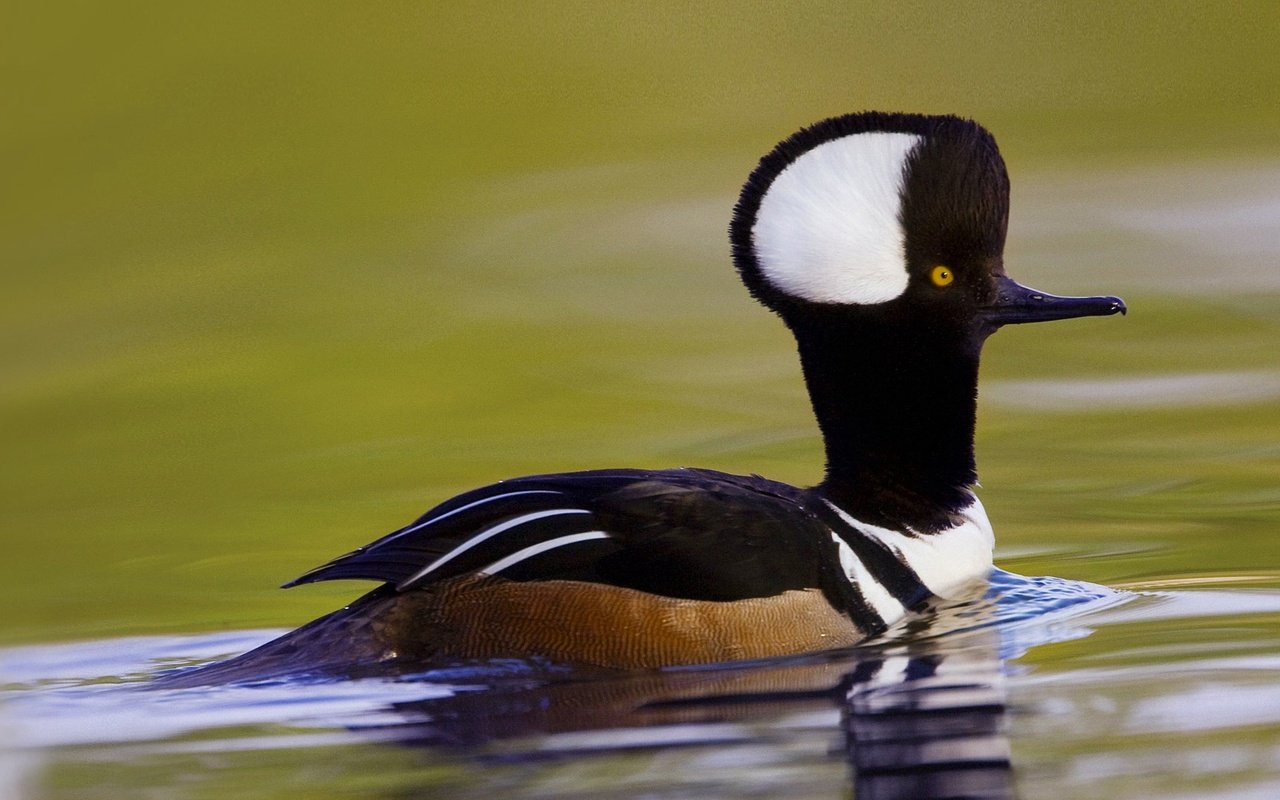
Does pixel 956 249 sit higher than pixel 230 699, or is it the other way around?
pixel 956 249

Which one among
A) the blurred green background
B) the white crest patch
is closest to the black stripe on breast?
the white crest patch

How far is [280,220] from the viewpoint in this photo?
14.1 m

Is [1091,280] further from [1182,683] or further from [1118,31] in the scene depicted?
[1182,683]

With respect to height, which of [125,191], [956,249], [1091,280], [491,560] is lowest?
[491,560]

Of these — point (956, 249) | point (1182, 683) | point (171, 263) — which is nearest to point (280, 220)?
point (171, 263)

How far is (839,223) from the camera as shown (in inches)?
239

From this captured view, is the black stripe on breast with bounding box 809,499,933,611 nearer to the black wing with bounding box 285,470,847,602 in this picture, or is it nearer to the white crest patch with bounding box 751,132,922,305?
the black wing with bounding box 285,470,847,602

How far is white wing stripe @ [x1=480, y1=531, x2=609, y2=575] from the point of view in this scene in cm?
571

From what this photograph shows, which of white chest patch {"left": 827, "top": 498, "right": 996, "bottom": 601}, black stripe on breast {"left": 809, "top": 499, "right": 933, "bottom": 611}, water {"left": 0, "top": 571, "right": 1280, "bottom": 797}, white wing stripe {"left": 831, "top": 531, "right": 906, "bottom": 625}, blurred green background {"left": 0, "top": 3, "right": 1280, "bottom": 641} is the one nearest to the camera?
water {"left": 0, "top": 571, "right": 1280, "bottom": 797}

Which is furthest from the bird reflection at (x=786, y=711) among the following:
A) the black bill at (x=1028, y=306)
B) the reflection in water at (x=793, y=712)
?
the black bill at (x=1028, y=306)

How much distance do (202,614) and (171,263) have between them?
6.65m

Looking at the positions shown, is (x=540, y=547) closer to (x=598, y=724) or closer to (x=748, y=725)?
(x=598, y=724)

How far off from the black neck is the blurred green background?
0.95 meters

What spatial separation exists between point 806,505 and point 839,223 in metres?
0.88
